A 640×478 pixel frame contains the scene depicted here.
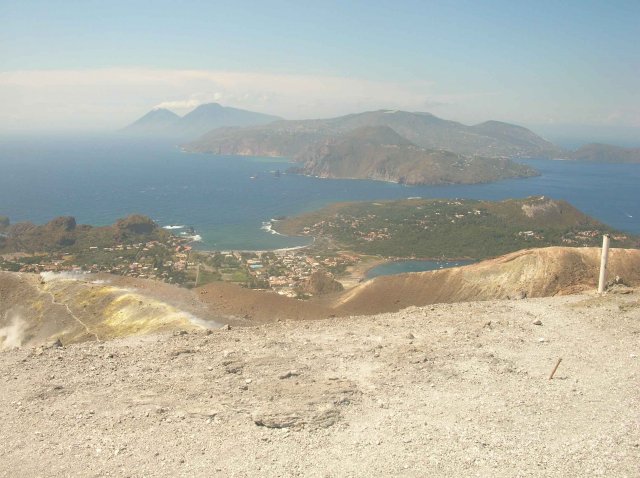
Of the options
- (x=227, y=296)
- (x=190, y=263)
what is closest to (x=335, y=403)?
(x=227, y=296)

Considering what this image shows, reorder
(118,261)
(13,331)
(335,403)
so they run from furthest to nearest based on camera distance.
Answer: (118,261), (13,331), (335,403)

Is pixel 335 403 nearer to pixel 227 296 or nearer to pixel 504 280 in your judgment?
pixel 227 296

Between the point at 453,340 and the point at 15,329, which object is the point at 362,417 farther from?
A: the point at 15,329

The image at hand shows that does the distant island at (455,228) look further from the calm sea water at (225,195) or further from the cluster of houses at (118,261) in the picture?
the cluster of houses at (118,261)

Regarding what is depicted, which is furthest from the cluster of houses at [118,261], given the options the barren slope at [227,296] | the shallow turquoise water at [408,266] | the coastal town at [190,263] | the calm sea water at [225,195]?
the shallow turquoise water at [408,266]

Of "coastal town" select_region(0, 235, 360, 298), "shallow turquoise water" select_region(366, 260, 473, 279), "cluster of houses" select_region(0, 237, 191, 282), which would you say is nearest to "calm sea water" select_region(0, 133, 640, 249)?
"coastal town" select_region(0, 235, 360, 298)

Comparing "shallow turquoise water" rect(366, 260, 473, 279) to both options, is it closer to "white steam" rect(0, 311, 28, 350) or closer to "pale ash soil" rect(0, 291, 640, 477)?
"white steam" rect(0, 311, 28, 350)

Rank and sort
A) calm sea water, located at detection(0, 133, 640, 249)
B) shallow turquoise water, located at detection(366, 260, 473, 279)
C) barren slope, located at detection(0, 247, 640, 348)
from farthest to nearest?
calm sea water, located at detection(0, 133, 640, 249), shallow turquoise water, located at detection(366, 260, 473, 279), barren slope, located at detection(0, 247, 640, 348)
